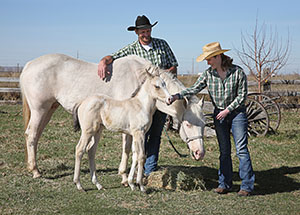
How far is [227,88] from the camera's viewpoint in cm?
473

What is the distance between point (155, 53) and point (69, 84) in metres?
1.41

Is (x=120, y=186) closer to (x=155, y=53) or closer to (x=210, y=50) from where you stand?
(x=155, y=53)

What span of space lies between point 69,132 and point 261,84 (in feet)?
23.2

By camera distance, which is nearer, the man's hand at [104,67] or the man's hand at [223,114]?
the man's hand at [223,114]

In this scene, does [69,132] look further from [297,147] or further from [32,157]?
[297,147]

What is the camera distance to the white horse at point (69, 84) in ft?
17.2

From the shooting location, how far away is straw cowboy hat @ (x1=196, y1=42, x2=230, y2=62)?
462cm

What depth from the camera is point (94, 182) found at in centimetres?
492

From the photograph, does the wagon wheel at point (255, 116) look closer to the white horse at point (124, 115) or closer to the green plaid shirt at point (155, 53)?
the green plaid shirt at point (155, 53)

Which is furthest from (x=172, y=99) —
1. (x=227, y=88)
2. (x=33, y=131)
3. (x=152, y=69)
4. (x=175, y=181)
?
(x=33, y=131)

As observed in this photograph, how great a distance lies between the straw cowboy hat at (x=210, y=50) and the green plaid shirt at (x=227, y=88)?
0.91ft

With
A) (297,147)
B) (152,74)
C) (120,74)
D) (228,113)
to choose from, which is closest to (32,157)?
(120,74)

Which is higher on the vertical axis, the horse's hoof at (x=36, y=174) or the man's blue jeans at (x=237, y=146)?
the man's blue jeans at (x=237, y=146)

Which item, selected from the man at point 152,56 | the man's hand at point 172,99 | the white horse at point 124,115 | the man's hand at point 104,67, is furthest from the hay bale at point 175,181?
the man's hand at point 104,67
